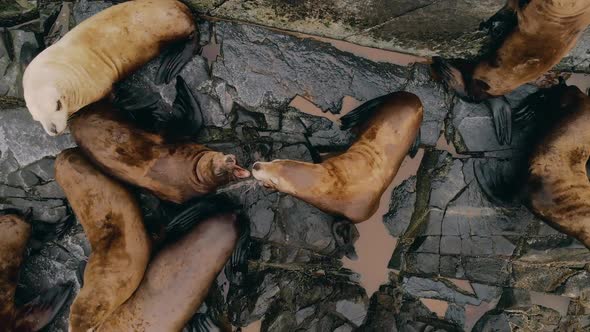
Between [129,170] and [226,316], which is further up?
[129,170]

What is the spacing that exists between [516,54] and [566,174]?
1.25 metres

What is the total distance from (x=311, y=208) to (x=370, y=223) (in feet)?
2.10

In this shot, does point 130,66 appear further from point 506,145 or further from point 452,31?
point 506,145

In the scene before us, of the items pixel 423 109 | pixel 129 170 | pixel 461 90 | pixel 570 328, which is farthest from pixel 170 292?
pixel 570 328

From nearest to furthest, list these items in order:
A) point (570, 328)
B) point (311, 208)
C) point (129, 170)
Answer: point (129, 170), point (311, 208), point (570, 328)

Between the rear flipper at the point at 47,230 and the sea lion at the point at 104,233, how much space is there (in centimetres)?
58

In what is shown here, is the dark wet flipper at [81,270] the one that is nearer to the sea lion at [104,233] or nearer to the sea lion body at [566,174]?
the sea lion at [104,233]

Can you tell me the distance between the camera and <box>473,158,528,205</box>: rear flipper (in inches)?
219

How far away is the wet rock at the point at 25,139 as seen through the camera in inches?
216

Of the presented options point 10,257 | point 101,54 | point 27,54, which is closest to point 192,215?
point 101,54

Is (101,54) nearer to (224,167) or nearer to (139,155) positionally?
(139,155)

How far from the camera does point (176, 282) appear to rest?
5066 millimetres

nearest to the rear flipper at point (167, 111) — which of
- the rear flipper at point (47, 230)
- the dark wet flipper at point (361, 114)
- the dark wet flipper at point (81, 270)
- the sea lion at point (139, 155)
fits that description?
the sea lion at point (139, 155)

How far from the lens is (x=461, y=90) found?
5535mm
